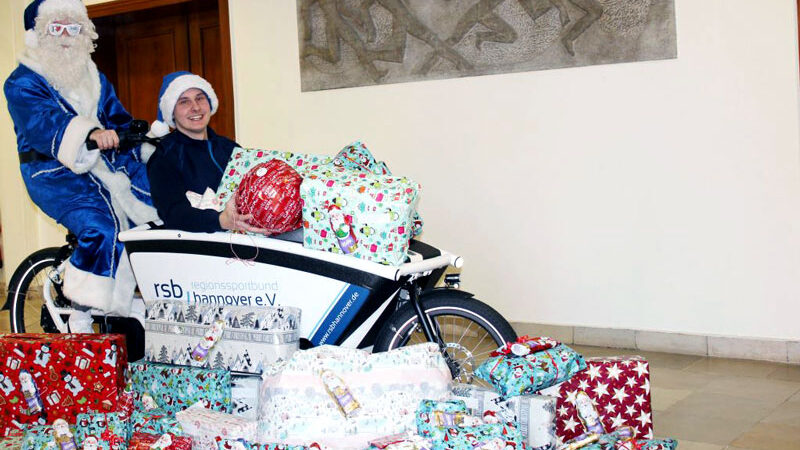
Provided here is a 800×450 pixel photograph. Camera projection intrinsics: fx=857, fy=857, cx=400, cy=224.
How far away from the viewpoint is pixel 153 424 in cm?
260

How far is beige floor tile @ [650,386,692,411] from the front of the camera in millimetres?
3039

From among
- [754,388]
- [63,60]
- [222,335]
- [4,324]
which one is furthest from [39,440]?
[4,324]

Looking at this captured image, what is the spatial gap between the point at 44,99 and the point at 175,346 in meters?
1.17

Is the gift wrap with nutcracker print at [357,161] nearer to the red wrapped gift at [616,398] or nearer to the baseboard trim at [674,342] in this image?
the red wrapped gift at [616,398]

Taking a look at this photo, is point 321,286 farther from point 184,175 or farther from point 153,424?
point 184,175

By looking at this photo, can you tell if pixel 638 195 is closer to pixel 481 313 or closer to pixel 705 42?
pixel 705 42

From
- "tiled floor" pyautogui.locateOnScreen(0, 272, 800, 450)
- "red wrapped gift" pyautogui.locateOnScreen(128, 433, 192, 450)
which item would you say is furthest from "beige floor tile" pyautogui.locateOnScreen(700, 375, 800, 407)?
"red wrapped gift" pyautogui.locateOnScreen(128, 433, 192, 450)

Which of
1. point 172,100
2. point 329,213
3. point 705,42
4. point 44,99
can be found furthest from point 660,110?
point 44,99

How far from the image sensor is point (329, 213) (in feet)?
8.48

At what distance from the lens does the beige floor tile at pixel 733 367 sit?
11.2 ft

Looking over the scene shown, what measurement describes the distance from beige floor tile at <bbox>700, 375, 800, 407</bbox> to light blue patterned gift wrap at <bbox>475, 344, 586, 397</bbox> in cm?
95

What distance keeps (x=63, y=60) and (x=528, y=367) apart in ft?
7.25

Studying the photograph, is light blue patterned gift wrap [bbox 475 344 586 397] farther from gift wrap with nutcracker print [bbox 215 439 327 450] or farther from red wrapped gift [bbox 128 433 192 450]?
red wrapped gift [bbox 128 433 192 450]

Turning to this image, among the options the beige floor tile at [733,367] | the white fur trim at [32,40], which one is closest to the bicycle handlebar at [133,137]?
the white fur trim at [32,40]
